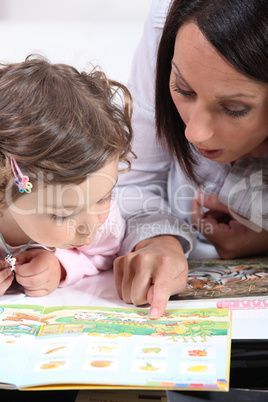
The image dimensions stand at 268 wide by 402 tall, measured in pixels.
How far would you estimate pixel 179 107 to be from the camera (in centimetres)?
87

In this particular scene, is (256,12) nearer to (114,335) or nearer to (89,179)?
(89,179)

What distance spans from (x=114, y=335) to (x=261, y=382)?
0.19m

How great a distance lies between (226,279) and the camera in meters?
0.92

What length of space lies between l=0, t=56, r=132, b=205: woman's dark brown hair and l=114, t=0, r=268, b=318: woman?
13cm

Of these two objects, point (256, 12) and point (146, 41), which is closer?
point (256, 12)

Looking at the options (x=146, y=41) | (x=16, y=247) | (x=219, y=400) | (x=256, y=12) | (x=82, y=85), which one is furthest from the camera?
(x=146, y=41)

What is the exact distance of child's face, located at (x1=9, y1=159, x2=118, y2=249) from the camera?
79cm

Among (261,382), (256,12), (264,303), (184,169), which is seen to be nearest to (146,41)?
(184,169)

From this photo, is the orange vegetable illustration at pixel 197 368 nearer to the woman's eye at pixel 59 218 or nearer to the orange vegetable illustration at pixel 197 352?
the orange vegetable illustration at pixel 197 352

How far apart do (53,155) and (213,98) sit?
23 cm

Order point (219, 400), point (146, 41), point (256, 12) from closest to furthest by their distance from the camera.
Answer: point (219, 400) → point (256, 12) → point (146, 41)

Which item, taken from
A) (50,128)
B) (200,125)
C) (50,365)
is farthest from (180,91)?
(50,365)

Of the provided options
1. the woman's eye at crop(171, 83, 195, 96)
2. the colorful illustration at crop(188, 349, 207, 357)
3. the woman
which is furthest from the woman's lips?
the colorful illustration at crop(188, 349, 207, 357)

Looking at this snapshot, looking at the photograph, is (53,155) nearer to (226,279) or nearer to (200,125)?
(200,125)
